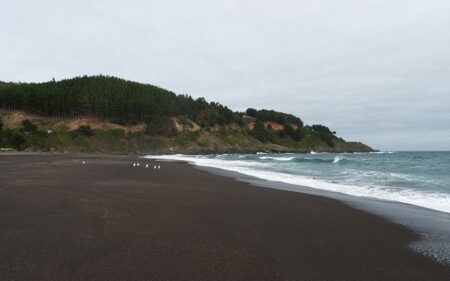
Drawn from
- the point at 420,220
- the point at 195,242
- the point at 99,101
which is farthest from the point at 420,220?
the point at 99,101

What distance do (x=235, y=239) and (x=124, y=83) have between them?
128574mm

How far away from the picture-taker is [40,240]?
5.77 m

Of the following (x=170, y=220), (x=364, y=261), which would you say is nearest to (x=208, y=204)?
(x=170, y=220)

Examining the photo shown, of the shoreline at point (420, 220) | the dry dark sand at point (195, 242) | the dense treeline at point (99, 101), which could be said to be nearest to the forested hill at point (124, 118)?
the dense treeline at point (99, 101)

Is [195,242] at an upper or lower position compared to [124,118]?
lower

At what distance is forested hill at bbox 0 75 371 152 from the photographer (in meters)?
83.4

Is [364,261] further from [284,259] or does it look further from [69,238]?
[69,238]

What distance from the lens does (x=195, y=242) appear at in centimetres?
600

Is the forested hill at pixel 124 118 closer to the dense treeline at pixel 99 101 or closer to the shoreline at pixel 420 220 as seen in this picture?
the dense treeline at pixel 99 101

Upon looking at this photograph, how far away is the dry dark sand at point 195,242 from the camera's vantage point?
15.2ft

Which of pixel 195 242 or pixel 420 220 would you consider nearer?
pixel 195 242

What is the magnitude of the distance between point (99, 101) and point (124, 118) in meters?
9.01

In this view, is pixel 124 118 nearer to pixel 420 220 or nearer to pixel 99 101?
pixel 99 101

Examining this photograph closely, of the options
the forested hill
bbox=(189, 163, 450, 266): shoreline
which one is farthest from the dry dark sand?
the forested hill
